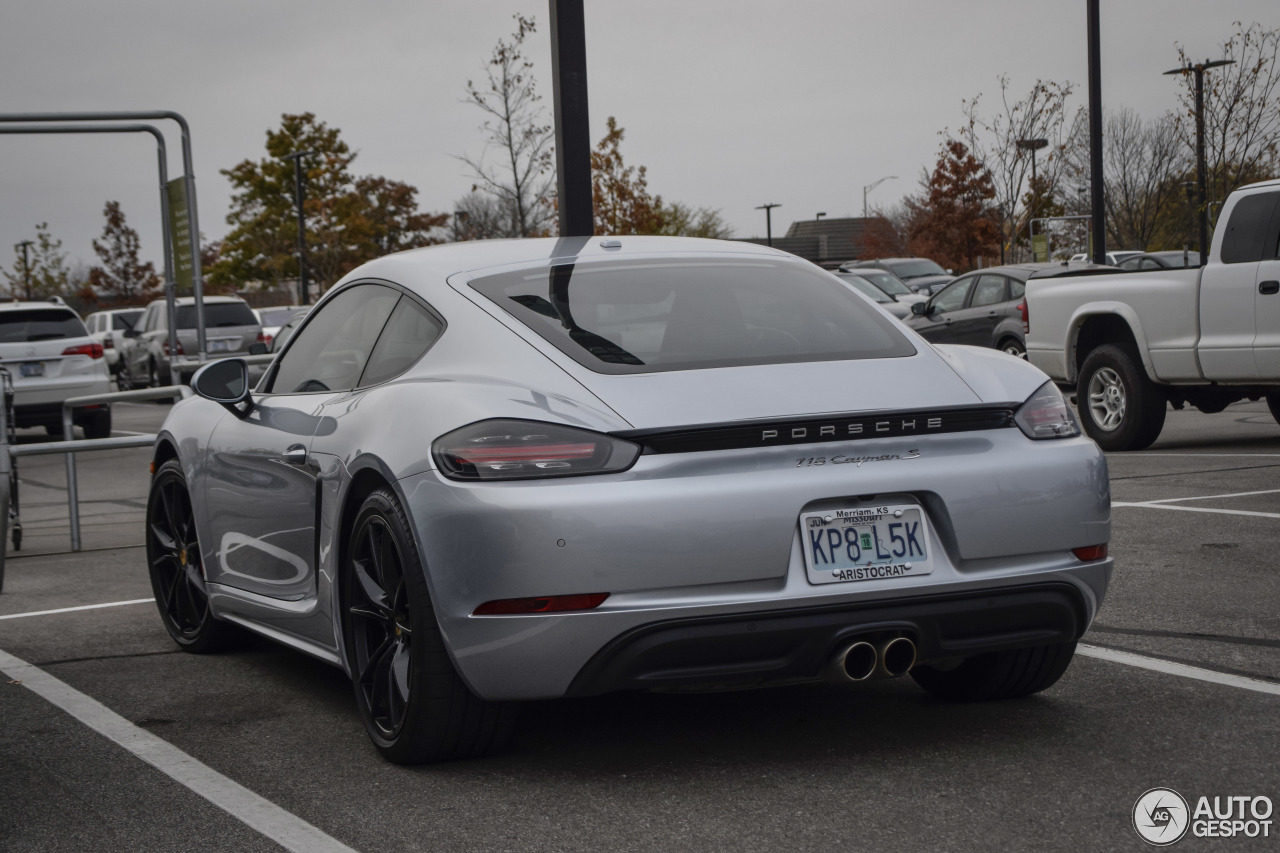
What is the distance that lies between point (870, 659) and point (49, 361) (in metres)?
18.0

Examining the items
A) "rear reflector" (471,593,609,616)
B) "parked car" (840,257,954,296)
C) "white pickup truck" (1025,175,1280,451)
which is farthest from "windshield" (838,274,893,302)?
"rear reflector" (471,593,609,616)

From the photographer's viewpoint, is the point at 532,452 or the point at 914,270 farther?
the point at 914,270

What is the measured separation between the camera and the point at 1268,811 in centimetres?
343

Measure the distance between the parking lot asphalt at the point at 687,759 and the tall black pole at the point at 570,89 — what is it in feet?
14.8

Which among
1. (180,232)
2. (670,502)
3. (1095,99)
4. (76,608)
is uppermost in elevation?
(1095,99)

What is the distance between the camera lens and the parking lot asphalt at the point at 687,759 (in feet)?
11.4

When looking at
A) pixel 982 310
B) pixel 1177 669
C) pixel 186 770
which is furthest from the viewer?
pixel 982 310

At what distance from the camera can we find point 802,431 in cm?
373

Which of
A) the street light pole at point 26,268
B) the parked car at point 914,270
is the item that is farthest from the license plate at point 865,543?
the street light pole at point 26,268

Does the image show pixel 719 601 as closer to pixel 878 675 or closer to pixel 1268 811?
pixel 878 675

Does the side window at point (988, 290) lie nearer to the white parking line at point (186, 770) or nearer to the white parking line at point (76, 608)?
the white parking line at point (76, 608)

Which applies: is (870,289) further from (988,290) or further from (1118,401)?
(1118,401)

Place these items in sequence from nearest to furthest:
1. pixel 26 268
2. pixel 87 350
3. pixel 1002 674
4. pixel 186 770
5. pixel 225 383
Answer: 1. pixel 186 770
2. pixel 1002 674
3. pixel 225 383
4. pixel 87 350
5. pixel 26 268

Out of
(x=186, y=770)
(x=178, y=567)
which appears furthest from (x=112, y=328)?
(x=186, y=770)
